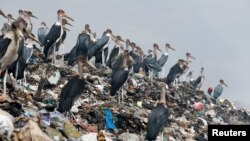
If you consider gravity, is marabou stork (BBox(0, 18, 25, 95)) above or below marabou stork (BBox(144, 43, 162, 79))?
above

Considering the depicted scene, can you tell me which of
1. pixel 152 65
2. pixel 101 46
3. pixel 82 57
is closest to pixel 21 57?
pixel 82 57

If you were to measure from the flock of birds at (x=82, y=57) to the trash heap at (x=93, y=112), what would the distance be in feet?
1.87

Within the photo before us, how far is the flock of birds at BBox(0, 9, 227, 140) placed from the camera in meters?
16.6

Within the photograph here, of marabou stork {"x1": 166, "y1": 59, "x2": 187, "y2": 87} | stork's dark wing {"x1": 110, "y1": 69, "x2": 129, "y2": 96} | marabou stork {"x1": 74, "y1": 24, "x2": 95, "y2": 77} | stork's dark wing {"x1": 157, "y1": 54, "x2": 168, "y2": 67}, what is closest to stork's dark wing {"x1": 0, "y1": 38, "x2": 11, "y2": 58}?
stork's dark wing {"x1": 110, "y1": 69, "x2": 129, "y2": 96}

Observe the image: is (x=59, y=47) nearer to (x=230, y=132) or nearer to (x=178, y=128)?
(x=178, y=128)

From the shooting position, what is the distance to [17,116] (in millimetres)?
13641

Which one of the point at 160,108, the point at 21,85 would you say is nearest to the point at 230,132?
the point at 160,108

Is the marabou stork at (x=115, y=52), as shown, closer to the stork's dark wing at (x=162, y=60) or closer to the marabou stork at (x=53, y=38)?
the stork's dark wing at (x=162, y=60)

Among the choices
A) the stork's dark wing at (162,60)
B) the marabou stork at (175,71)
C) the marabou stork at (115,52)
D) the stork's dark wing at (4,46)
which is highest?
the stork's dark wing at (4,46)

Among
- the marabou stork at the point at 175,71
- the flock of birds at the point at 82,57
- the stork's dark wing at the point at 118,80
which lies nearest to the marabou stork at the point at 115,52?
the flock of birds at the point at 82,57

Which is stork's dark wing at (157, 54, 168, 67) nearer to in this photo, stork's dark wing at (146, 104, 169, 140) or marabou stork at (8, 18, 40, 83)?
marabou stork at (8, 18, 40, 83)

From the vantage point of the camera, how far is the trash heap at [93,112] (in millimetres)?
13344

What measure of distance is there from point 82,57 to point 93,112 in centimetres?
332

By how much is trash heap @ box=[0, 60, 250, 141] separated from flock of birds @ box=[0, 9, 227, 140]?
569 mm
